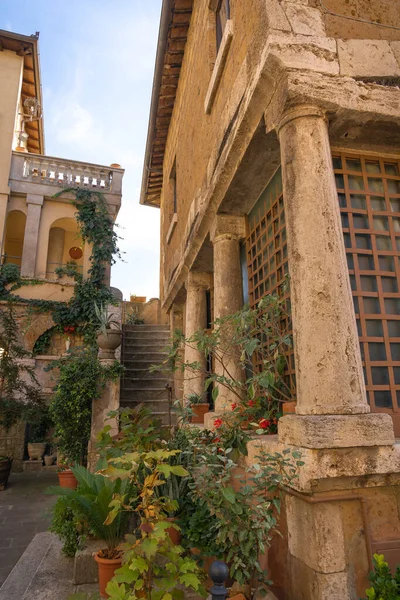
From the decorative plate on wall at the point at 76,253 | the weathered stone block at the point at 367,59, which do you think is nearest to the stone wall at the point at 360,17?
the weathered stone block at the point at 367,59

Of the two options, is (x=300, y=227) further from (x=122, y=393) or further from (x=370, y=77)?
(x=122, y=393)

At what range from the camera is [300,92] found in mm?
3039

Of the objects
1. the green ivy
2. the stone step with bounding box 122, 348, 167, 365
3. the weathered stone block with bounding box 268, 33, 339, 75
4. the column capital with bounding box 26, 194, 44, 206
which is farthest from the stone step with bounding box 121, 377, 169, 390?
the weathered stone block with bounding box 268, 33, 339, 75

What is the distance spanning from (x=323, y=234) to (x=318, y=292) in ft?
1.38

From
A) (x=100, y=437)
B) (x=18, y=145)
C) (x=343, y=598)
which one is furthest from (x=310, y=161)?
(x=18, y=145)

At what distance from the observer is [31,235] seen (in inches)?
443

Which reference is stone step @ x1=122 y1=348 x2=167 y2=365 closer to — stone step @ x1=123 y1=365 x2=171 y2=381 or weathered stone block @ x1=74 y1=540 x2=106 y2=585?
stone step @ x1=123 y1=365 x2=171 y2=381

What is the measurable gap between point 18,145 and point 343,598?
14.6m

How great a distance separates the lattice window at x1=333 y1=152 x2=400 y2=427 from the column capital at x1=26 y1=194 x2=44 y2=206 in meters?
9.86

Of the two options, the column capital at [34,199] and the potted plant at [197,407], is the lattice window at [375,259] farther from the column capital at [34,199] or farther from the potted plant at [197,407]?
the column capital at [34,199]

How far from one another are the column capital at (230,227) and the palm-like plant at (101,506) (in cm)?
309

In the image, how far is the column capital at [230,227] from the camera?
204 inches

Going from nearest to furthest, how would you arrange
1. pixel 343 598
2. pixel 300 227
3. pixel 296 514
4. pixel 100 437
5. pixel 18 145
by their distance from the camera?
pixel 343 598, pixel 296 514, pixel 300 227, pixel 100 437, pixel 18 145

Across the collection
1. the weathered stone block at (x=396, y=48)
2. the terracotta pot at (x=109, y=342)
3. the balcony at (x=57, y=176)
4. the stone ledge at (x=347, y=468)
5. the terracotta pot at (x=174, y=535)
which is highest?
the balcony at (x=57, y=176)
